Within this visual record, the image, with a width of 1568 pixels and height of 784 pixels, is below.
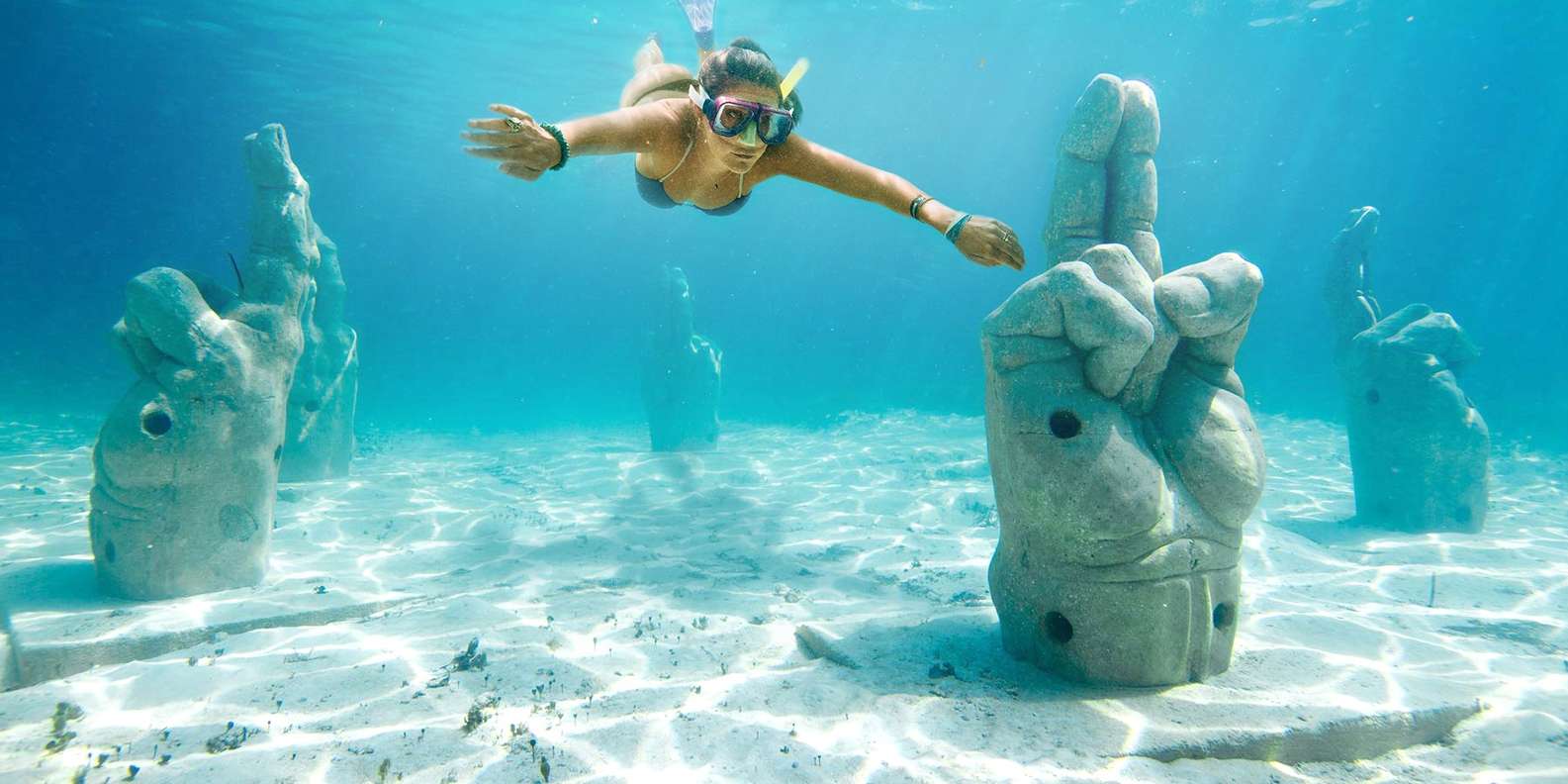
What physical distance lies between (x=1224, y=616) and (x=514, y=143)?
491 centimetres

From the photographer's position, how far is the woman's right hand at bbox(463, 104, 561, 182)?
2.26 metres

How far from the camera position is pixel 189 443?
6.08 m

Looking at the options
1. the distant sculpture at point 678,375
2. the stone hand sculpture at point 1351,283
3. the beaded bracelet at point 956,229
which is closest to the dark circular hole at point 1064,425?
the beaded bracelet at point 956,229

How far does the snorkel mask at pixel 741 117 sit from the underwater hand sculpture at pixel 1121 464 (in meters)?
1.85

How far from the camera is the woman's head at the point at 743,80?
3307 mm

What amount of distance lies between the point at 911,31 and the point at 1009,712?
2906 cm

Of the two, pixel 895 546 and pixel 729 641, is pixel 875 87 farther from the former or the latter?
pixel 729 641

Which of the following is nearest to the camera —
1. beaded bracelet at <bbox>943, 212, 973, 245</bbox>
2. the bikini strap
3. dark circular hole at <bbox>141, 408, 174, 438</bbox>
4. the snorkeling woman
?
the snorkeling woman

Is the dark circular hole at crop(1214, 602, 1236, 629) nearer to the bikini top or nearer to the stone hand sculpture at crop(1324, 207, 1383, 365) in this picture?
the bikini top

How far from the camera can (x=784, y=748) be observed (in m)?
3.36

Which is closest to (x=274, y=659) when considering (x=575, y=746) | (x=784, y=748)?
(x=575, y=746)

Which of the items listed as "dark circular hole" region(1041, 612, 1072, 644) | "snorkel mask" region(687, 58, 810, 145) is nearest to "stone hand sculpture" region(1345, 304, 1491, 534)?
"dark circular hole" region(1041, 612, 1072, 644)

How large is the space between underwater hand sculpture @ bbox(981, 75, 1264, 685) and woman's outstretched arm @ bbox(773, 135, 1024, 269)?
3.12 feet

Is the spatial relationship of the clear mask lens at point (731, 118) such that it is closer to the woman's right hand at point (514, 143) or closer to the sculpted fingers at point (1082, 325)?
the woman's right hand at point (514, 143)
